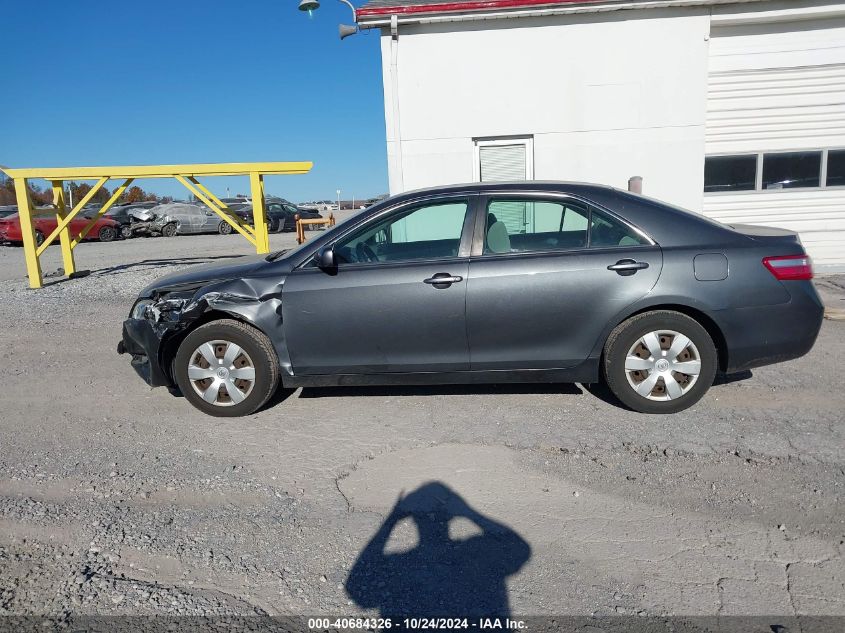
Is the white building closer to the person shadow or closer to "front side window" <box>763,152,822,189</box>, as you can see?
"front side window" <box>763,152,822,189</box>

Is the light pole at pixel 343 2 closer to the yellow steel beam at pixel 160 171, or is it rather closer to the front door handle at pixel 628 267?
the yellow steel beam at pixel 160 171

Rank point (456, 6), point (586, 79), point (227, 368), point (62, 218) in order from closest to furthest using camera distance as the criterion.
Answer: point (227, 368) → point (456, 6) → point (586, 79) → point (62, 218)

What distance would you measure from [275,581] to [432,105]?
797cm

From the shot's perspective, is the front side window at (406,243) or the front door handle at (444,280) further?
the front side window at (406,243)

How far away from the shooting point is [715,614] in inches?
90.0

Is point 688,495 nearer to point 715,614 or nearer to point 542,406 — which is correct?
point 715,614

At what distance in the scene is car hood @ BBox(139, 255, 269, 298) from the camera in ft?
14.6

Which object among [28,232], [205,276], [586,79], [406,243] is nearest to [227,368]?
[205,276]

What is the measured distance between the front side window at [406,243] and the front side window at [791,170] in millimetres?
8096

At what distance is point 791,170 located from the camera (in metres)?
10.2

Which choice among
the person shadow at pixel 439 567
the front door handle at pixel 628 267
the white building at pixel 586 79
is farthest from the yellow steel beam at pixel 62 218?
the person shadow at pixel 439 567

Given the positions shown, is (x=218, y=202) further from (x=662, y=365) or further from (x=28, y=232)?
(x=662, y=365)

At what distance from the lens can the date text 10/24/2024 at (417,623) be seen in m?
2.27

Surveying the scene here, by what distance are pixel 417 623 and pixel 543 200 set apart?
3019 mm
